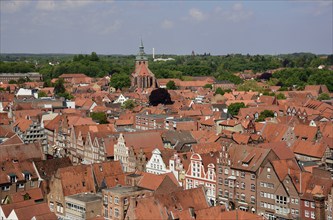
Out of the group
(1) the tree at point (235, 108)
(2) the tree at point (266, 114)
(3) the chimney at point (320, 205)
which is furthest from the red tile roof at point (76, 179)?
(1) the tree at point (235, 108)

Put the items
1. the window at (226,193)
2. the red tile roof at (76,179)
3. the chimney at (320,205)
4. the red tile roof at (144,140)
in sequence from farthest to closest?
the red tile roof at (144,140)
the window at (226,193)
the red tile roof at (76,179)
the chimney at (320,205)

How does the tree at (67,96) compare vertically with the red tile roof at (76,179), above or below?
above

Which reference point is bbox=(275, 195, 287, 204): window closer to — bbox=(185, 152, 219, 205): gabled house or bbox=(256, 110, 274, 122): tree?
bbox=(185, 152, 219, 205): gabled house

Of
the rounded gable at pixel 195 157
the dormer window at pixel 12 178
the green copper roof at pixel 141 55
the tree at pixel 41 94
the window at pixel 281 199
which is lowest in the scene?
the window at pixel 281 199

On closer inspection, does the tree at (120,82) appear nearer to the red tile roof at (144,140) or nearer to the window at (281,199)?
the red tile roof at (144,140)

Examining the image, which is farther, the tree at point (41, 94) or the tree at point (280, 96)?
the tree at point (41, 94)

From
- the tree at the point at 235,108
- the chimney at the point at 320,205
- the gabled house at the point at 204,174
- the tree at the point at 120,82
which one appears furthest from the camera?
the tree at the point at 120,82

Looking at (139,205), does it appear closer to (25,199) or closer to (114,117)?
(25,199)

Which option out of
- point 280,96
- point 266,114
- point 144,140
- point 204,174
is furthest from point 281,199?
point 280,96

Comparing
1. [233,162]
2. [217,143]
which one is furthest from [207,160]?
[217,143]

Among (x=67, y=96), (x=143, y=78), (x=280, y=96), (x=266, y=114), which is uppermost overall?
(x=143, y=78)

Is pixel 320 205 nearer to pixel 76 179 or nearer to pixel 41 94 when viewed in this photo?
pixel 76 179
